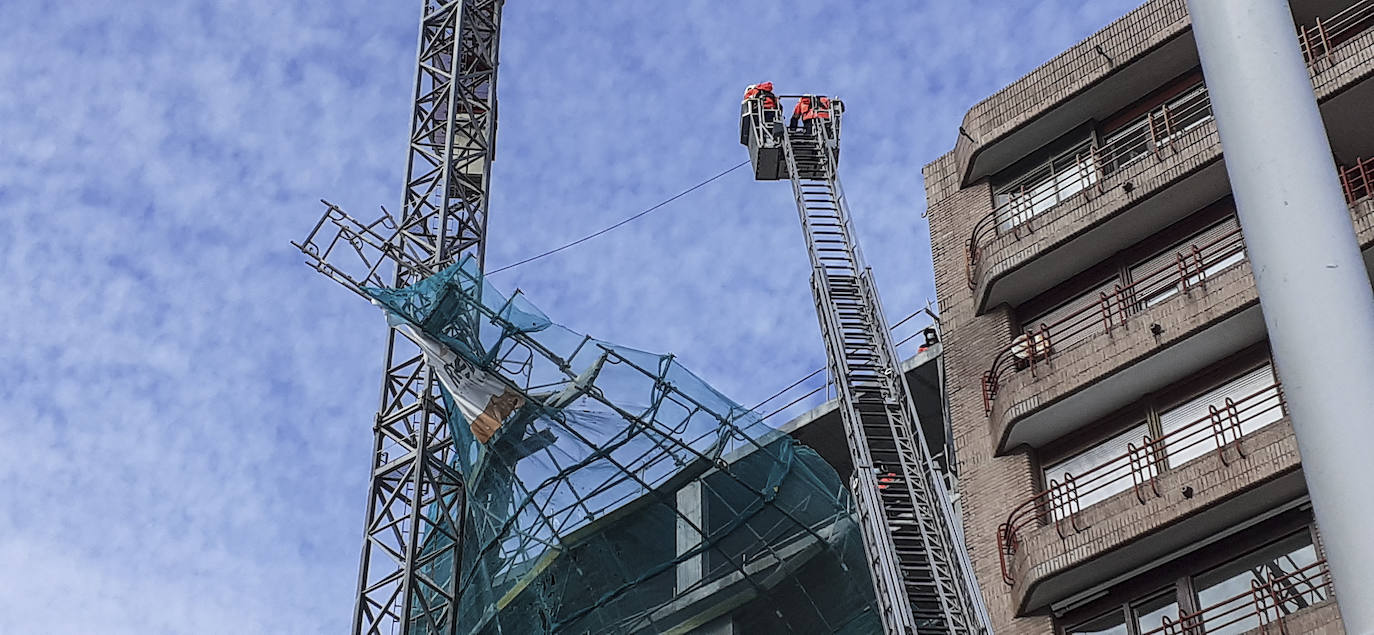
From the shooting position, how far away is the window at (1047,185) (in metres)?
30.6

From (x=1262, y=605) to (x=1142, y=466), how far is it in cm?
297

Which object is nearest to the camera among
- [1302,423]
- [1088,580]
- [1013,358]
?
[1302,423]

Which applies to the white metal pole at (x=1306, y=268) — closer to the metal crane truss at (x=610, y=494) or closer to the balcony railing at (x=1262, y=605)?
the balcony railing at (x=1262, y=605)

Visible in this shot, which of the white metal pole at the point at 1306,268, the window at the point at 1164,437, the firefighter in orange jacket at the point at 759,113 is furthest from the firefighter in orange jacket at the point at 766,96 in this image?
the white metal pole at the point at 1306,268

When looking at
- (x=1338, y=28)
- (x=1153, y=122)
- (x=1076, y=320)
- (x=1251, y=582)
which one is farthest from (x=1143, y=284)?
(x=1251, y=582)

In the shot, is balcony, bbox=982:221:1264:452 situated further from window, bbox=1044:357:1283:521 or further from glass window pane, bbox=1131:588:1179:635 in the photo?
glass window pane, bbox=1131:588:1179:635

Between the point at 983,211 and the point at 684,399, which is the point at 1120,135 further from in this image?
the point at 684,399

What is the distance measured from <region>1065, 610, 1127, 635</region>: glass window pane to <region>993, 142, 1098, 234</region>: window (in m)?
7.88

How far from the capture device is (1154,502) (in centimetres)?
2495

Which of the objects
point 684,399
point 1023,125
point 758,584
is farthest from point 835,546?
point 1023,125

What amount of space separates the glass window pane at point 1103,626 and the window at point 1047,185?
7.88 m

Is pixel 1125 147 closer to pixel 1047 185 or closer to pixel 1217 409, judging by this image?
pixel 1047 185

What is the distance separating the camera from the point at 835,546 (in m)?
32.0

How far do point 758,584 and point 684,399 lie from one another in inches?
155
